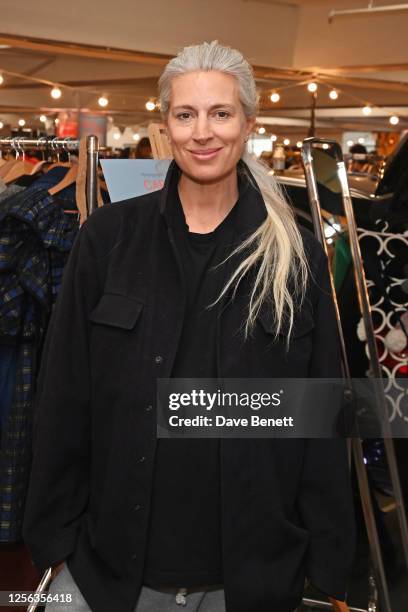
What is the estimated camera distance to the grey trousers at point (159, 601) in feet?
5.23

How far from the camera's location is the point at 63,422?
160cm

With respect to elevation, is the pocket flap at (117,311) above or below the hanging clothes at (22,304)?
below

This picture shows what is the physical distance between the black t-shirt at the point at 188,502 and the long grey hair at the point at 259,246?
118 millimetres

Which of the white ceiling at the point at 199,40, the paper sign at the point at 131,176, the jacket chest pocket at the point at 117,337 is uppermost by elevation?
the white ceiling at the point at 199,40

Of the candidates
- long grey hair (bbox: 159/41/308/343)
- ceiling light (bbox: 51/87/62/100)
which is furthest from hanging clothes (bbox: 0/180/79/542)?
ceiling light (bbox: 51/87/62/100)

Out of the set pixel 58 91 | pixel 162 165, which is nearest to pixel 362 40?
pixel 58 91

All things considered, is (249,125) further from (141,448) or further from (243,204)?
(141,448)

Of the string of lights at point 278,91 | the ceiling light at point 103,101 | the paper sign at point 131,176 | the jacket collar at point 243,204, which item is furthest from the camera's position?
the ceiling light at point 103,101

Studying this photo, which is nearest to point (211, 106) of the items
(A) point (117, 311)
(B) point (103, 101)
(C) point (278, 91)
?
(A) point (117, 311)

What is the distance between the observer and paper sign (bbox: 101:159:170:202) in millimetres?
2275

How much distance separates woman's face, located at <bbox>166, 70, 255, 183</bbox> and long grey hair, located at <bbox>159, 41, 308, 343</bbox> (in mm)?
22

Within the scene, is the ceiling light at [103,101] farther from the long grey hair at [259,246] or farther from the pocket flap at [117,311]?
the pocket flap at [117,311]

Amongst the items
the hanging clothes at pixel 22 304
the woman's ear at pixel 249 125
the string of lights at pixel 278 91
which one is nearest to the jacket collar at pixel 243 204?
the woman's ear at pixel 249 125

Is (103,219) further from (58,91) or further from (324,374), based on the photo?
(58,91)
